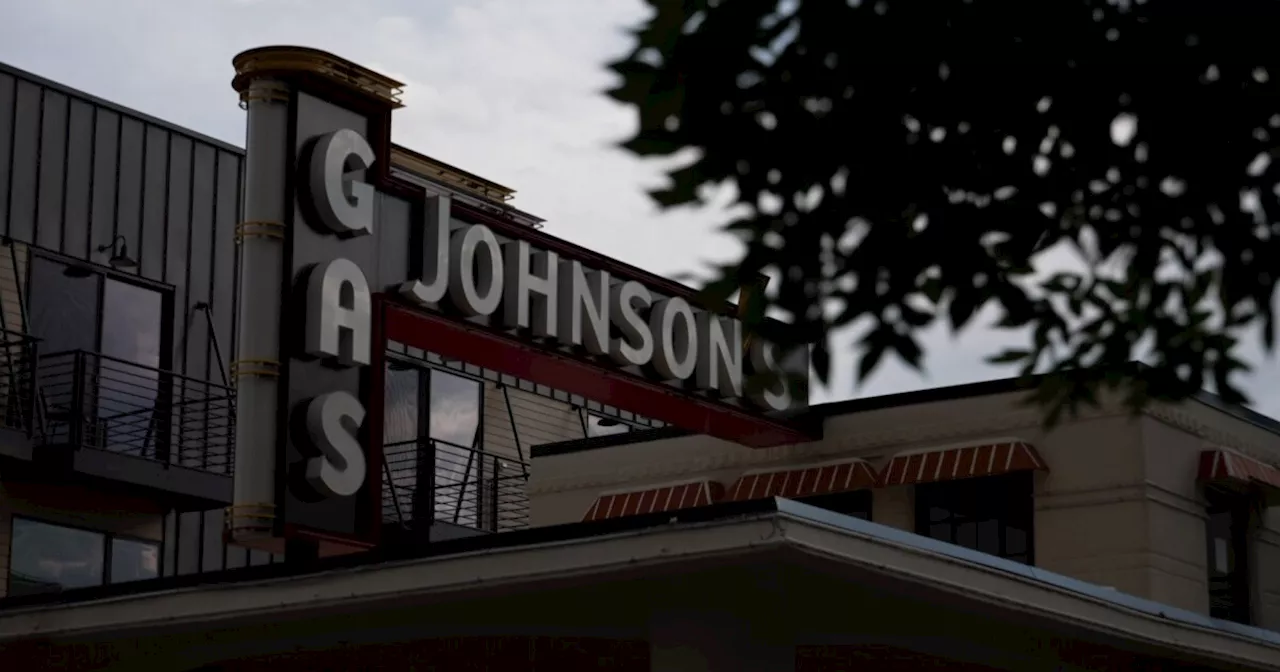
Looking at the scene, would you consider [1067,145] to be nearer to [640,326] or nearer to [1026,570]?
[1026,570]

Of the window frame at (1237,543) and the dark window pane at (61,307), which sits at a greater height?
the dark window pane at (61,307)

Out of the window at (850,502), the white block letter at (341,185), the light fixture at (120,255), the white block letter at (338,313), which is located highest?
the light fixture at (120,255)

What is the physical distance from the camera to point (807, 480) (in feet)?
81.5

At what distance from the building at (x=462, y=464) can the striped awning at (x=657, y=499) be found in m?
0.05

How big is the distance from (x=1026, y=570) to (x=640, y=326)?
785cm

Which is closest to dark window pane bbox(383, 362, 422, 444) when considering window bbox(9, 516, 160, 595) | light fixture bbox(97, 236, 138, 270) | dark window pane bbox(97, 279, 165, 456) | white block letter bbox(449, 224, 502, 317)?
dark window pane bbox(97, 279, 165, 456)

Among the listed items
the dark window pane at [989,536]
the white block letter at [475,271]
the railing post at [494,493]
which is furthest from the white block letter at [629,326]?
the railing post at [494,493]

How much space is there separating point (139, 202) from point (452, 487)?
6128 millimetres

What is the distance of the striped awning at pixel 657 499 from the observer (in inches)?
1022

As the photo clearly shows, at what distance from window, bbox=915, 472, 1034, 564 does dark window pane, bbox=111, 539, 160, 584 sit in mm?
10801

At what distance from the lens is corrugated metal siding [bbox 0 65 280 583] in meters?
27.7

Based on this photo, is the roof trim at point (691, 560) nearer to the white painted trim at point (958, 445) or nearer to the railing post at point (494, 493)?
the white painted trim at point (958, 445)

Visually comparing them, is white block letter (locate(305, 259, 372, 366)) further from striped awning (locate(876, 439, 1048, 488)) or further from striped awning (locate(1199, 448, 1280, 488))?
striped awning (locate(1199, 448, 1280, 488))

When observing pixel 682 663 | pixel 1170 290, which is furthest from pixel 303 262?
pixel 1170 290
